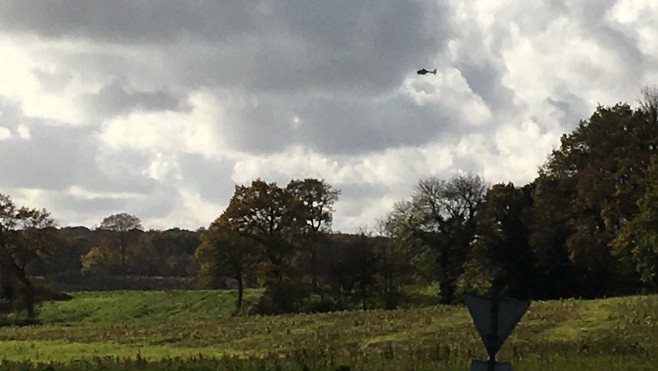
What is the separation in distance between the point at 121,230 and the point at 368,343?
358ft

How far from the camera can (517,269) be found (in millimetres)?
72562

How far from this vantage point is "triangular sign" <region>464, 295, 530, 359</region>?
36.9 feet

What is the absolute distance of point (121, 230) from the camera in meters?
140

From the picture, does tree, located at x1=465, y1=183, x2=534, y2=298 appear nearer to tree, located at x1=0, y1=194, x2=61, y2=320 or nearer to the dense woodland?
the dense woodland

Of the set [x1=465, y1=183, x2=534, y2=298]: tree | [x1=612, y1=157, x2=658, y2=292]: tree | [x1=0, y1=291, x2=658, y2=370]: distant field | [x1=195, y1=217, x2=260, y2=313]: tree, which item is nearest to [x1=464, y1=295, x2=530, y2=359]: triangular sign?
[x1=0, y1=291, x2=658, y2=370]: distant field

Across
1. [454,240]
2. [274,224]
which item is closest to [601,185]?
[454,240]

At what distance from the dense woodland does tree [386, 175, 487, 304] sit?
0.10 meters

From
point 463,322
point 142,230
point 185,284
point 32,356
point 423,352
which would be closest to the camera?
point 423,352

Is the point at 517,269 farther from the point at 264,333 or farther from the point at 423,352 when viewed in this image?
the point at 423,352

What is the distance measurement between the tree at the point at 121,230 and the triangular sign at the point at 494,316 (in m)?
111

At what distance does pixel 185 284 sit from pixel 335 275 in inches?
1213

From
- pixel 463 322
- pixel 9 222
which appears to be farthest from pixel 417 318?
pixel 9 222

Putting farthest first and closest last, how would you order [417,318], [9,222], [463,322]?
[9,222], [417,318], [463,322]

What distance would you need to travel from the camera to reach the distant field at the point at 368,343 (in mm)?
23906
